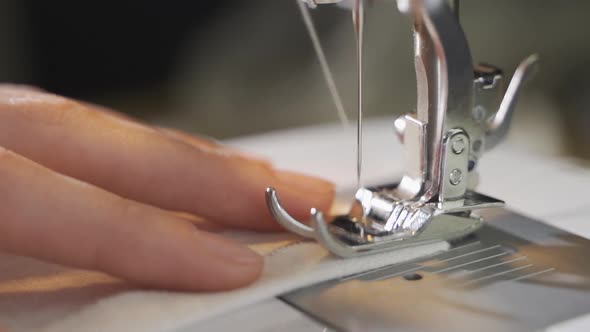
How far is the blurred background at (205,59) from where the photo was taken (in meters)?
2.50

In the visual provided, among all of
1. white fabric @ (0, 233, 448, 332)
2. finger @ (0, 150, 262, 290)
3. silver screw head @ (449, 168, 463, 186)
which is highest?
silver screw head @ (449, 168, 463, 186)

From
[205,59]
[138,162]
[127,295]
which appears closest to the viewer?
[127,295]

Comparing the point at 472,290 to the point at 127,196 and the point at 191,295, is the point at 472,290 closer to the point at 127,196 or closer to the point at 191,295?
the point at 191,295

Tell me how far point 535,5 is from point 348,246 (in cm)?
150

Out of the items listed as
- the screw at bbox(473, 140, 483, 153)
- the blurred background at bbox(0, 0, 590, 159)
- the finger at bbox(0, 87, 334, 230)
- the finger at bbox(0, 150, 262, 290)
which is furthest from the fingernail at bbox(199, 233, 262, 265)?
the blurred background at bbox(0, 0, 590, 159)

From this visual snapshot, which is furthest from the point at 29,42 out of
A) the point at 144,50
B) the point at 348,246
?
the point at 348,246

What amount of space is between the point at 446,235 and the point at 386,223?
0.06 meters

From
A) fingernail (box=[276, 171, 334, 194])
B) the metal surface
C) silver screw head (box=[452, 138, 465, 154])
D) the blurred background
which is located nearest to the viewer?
the metal surface

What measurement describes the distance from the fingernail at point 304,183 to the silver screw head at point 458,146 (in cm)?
18

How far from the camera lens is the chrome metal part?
79 centimetres

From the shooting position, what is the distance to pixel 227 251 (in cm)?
78

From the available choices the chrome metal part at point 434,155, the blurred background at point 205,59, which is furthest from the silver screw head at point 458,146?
the blurred background at point 205,59

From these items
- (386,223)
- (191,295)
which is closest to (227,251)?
(191,295)

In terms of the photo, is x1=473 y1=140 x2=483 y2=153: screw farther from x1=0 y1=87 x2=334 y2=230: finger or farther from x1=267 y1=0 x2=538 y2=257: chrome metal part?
x1=0 y1=87 x2=334 y2=230: finger
